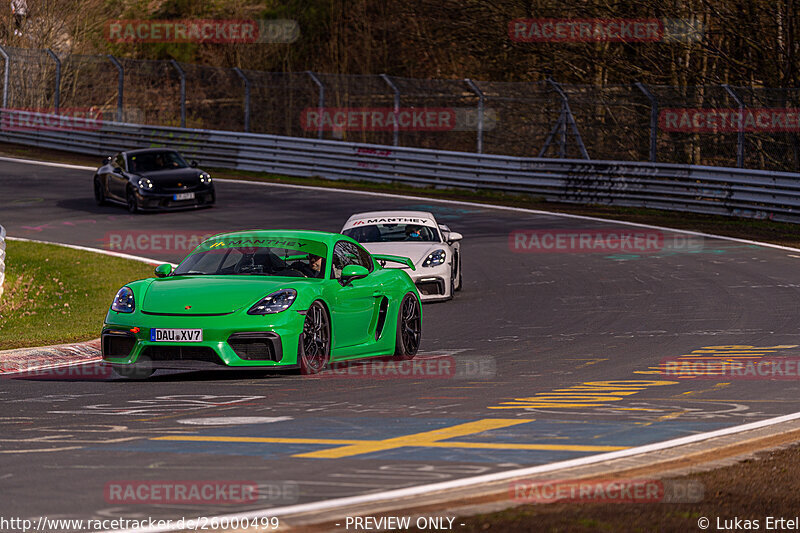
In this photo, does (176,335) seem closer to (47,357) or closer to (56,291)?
(47,357)

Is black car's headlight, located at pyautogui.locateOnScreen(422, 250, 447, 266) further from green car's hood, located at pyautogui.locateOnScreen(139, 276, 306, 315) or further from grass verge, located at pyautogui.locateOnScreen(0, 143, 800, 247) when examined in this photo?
grass verge, located at pyautogui.locateOnScreen(0, 143, 800, 247)

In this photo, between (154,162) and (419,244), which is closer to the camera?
(419,244)

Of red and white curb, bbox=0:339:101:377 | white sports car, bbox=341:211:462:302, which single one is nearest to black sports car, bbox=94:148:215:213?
white sports car, bbox=341:211:462:302

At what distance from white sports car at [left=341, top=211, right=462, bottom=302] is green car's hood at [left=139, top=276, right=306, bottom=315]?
5977mm

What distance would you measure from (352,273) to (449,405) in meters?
2.59

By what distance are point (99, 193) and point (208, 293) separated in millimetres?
20041

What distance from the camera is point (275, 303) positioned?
36.3 ft

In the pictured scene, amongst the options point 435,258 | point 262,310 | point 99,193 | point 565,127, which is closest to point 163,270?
point 262,310

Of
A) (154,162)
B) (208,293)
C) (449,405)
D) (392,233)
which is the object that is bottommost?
(449,405)

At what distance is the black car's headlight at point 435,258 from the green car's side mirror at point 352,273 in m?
5.58

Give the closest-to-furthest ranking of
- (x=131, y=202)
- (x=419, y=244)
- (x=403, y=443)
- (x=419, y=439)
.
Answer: (x=403, y=443) < (x=419, y=439) < (x=419, y=244) < (x=131, y=202)

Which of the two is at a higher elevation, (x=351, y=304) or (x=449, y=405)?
(x=351, y=304)

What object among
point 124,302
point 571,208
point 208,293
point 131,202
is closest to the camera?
point 208,293

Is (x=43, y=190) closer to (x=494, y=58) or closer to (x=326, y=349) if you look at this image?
(x=494, y=58)
